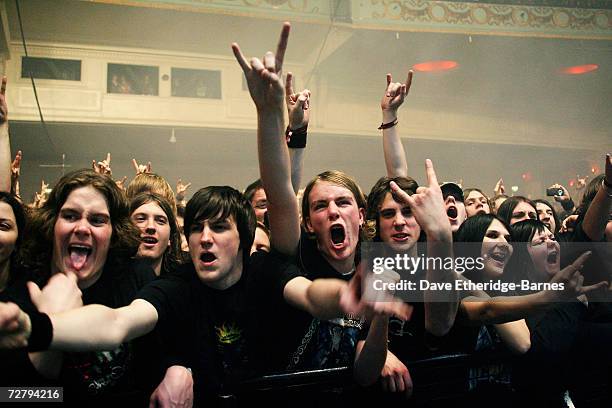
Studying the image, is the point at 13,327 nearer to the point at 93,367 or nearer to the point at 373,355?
the point at 93,367

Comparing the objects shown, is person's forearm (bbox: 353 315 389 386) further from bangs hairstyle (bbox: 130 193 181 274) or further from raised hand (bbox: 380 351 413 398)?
bangs hairstyle (bbox: 130 193 181 274)

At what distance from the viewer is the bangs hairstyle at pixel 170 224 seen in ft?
8.54

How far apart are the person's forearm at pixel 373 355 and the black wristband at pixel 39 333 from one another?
2.88 ft

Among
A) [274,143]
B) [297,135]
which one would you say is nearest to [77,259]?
[274,143]

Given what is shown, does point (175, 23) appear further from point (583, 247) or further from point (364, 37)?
point (583, 247)

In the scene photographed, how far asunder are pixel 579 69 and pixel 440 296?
11.7m

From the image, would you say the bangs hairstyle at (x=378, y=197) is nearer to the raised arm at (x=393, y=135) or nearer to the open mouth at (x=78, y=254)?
the raised arm at (x=393, y=135)

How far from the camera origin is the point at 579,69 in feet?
35.9

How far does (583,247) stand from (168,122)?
9172 mm

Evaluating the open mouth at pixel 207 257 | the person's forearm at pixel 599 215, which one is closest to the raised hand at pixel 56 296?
the open mouth at pixel 207 257

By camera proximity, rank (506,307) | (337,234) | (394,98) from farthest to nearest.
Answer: (394,98) < (337,234) < (506,307)

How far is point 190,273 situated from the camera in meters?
1.74

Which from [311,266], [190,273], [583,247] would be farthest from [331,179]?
[583,247]

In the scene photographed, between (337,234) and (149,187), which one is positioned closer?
(337,234)
